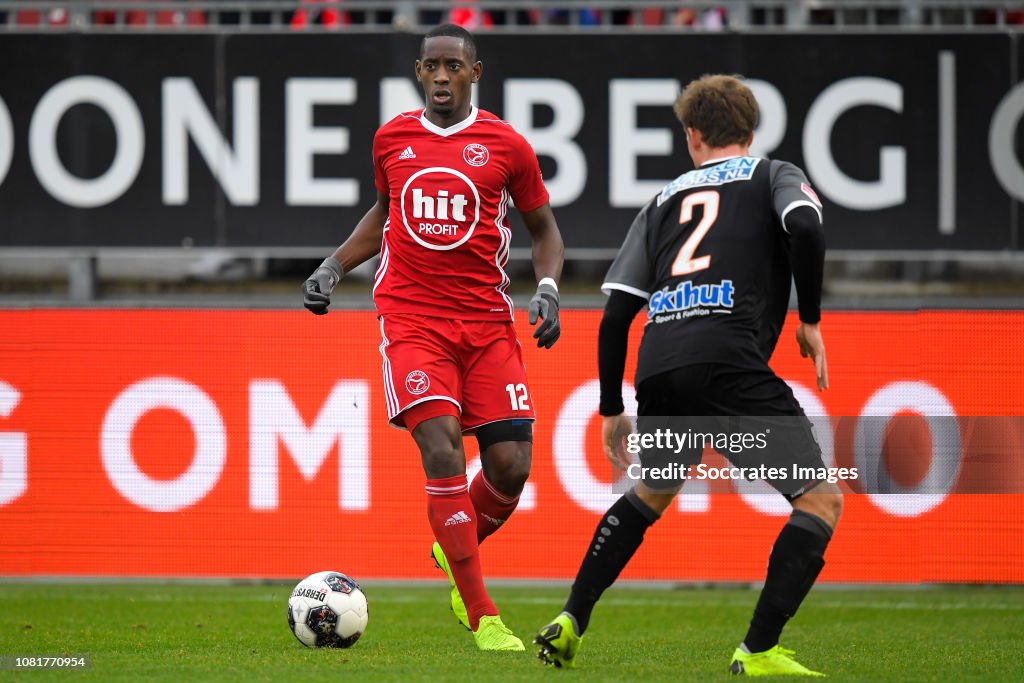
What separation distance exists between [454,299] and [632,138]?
3.77 m

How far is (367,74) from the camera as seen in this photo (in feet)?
30.6

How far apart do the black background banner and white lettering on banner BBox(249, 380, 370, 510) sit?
1.10 meters

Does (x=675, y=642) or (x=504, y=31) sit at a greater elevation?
(x=504, y=31)

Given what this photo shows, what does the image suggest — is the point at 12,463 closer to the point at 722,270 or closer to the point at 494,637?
the point at 494,637

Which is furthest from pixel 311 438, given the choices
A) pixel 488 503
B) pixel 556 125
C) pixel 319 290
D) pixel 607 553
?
pixel 607 553

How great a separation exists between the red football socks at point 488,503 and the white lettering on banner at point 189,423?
3018mm

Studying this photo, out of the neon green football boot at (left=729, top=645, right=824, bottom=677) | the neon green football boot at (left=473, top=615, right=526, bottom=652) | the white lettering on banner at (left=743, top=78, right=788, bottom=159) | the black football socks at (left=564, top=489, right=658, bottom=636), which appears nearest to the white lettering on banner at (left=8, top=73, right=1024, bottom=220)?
the white lettering on banner at (left=743, top=78, right=788, bottom=159)

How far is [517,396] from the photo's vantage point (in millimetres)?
5934

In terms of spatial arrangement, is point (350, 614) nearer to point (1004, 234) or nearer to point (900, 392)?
point (900, 392)

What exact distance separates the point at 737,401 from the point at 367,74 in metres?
5.29

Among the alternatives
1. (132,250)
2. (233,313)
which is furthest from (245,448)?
(132,250)

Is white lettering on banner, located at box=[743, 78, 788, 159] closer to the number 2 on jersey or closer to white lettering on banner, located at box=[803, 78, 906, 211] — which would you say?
white lettering on banner, located at box=[803, 78, 906, 211]

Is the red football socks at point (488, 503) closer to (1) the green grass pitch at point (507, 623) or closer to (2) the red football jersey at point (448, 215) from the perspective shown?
(1) the green grass pitch at point (507, 623)

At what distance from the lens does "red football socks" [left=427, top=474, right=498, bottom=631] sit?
18.6 feet
